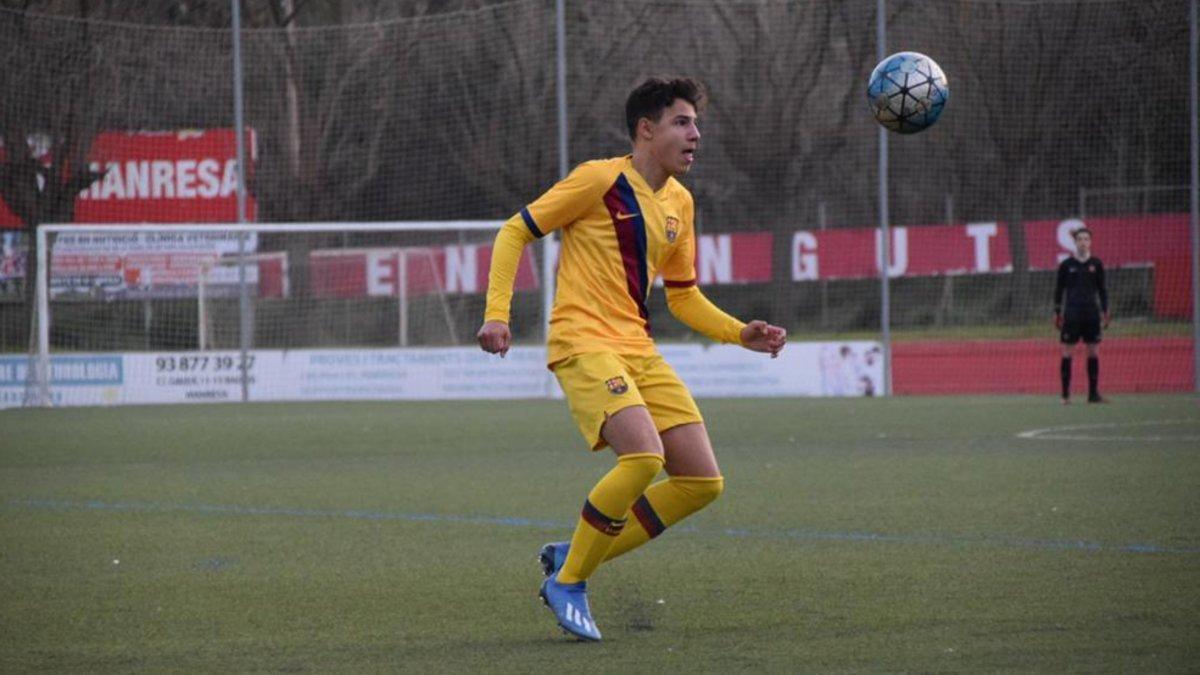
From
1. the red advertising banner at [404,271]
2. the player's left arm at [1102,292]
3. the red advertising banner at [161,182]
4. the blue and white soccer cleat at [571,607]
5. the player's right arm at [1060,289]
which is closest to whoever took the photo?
the blue and white soccer cleat at [571,607]

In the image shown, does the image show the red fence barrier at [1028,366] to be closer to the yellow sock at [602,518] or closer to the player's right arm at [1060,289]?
the player's right arm at [1060,289]

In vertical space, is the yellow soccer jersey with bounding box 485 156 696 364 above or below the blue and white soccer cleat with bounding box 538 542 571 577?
above

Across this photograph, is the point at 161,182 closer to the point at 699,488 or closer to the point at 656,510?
the point at 656,510

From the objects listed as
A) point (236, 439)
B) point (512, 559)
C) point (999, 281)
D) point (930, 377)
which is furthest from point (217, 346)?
point (512, 559)

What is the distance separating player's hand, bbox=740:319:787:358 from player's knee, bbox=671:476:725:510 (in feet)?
1.91

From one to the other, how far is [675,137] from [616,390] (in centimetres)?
101

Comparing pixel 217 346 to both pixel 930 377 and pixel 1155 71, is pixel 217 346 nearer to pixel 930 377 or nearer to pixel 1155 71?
pixel 930 377

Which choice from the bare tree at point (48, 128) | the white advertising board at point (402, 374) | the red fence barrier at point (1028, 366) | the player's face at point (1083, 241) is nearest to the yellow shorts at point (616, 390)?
the player's face at point (1083, 241)

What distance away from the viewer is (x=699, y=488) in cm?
651

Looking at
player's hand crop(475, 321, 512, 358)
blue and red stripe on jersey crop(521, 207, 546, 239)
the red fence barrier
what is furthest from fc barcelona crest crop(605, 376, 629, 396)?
the red fence barrier

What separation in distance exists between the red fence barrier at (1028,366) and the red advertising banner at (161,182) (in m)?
10.2

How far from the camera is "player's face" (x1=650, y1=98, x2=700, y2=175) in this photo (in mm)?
6523

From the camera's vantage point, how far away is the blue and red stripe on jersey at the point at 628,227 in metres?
6.54

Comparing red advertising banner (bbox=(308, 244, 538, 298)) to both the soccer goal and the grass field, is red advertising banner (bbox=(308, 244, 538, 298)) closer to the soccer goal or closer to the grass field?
the soccer goal
